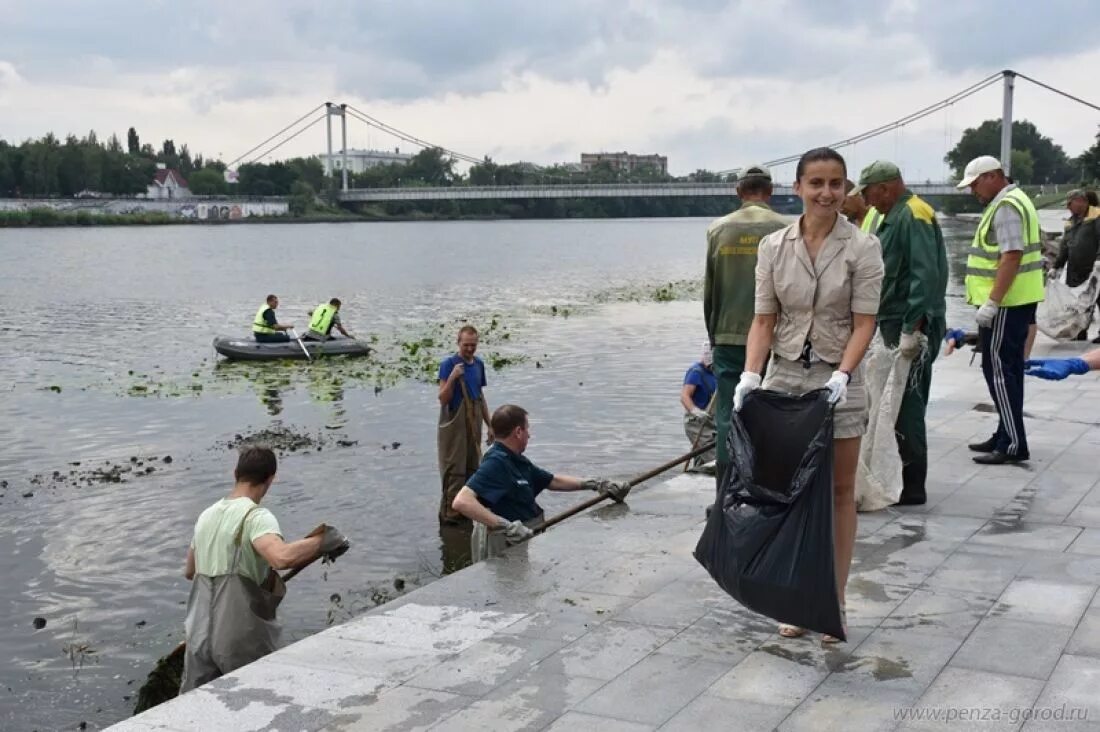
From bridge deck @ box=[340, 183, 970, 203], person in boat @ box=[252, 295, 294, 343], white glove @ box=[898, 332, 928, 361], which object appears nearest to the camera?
white glove @ box=[898, 332, 928, 361]

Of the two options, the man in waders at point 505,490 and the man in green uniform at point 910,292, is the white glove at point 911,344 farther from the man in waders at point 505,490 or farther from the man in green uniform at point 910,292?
the man in waders at point 505,490

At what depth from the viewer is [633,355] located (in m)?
25.3

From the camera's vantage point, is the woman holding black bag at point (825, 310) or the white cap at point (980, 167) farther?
the white cap at point (980, 167)

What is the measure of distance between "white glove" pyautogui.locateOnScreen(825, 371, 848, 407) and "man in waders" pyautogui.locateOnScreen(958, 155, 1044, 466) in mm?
3672

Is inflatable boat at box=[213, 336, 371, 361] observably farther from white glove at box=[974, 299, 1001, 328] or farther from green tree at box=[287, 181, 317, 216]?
green tree at box=[287, 181, 317, 216]

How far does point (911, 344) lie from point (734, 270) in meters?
1.23

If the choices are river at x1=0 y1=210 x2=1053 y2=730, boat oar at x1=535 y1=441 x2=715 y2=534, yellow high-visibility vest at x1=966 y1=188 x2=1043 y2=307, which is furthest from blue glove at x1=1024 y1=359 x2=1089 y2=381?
river at x1=0 y1=210 x2=1053 y2=730

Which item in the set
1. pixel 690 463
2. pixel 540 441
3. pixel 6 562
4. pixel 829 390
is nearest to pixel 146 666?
pixel 6 562

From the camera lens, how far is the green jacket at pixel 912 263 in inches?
285

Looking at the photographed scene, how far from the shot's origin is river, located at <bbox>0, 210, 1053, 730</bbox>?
9148 millimetres

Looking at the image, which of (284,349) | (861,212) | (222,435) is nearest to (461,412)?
(861,212)

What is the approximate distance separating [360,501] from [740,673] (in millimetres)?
8345

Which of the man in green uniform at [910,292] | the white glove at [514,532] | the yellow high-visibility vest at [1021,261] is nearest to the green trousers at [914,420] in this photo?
the man in green uniform at [910,292]

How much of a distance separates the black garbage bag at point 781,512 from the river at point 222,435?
426 centimetres
